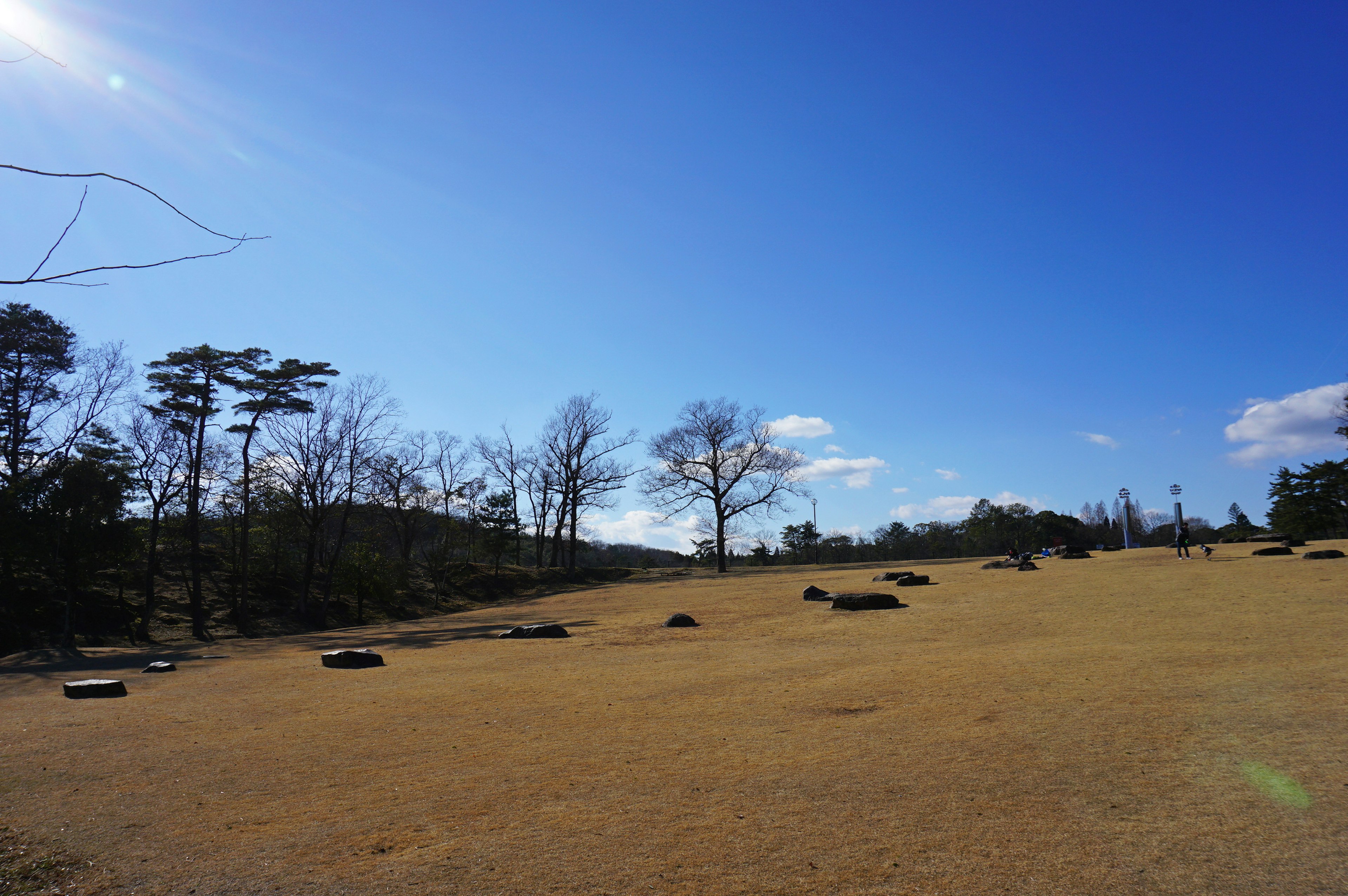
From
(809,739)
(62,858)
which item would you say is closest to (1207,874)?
(809,739)

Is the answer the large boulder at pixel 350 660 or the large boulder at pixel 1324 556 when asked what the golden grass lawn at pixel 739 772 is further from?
the large boulder at pixel 1324 556

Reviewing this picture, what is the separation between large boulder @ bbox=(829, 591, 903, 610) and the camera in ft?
70.5

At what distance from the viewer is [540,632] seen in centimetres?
2108

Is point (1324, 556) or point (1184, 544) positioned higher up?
point (1184, 544)

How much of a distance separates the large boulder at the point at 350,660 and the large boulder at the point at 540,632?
16.5ft

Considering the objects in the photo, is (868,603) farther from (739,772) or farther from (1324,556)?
(1324,556)

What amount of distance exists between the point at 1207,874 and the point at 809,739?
405 cm

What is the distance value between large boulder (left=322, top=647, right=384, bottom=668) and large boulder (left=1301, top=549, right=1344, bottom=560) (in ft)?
97.5

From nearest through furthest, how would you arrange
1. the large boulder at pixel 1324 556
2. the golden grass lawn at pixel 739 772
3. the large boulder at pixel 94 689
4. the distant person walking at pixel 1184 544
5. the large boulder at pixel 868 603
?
the golden grass lawn at pixel 739 772
the large boulder at pixel 94 689
the large boulder at pixel 868 603
the large boulder at pixel 1324 556
the distant person walking at pixel 1184 544

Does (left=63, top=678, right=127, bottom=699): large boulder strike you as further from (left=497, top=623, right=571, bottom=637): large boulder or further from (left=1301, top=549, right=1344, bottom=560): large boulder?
(left=1301, top=549, right=1344, bottom=560): large boulder

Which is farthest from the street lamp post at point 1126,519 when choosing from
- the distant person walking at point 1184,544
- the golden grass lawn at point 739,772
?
the golden grass lawn at point 739,772

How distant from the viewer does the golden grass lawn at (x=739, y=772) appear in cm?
500

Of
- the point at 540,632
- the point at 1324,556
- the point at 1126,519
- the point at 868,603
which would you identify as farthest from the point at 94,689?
the point at 1126,519

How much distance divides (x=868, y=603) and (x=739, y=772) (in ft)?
50.9
